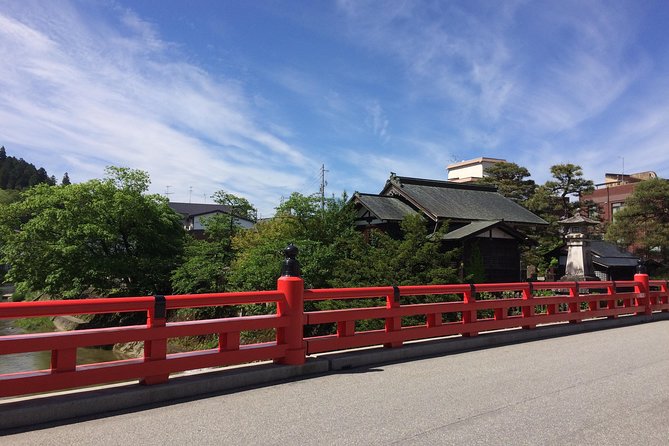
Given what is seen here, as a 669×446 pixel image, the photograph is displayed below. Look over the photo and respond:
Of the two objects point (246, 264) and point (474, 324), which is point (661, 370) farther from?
point (246, 264)

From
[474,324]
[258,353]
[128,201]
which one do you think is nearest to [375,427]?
[258,353]

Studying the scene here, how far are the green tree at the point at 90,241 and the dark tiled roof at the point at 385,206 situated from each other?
10624mm

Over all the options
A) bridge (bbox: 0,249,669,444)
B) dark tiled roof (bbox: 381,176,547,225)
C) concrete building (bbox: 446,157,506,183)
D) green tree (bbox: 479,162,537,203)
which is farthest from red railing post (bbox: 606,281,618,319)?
concrete building (bbox: 446,157,506,183)

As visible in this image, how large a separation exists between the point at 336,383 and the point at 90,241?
2262cm

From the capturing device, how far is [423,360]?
24.4 ft

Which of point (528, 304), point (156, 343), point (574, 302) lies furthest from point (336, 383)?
point (574, 302)

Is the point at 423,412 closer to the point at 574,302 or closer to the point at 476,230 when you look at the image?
the point at 574,302

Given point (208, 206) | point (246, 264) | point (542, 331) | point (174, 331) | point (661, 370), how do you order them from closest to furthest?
point (174, 331) → point (661, 370) → point (542, 331) → point (246, 264) → point (208, 206)

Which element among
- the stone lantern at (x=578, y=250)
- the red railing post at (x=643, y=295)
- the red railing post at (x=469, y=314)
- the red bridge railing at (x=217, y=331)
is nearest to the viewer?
the red bridge railing at (x=217, y=331)

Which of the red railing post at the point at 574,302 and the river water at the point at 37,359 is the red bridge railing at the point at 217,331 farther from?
the river water at the point at 37,359

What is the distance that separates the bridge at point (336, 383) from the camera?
169 inches

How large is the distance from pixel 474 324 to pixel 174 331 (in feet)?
18.4

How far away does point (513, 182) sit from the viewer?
42750 mm

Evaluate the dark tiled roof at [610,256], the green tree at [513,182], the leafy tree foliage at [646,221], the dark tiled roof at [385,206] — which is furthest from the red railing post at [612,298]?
the green tree at [513,182]
